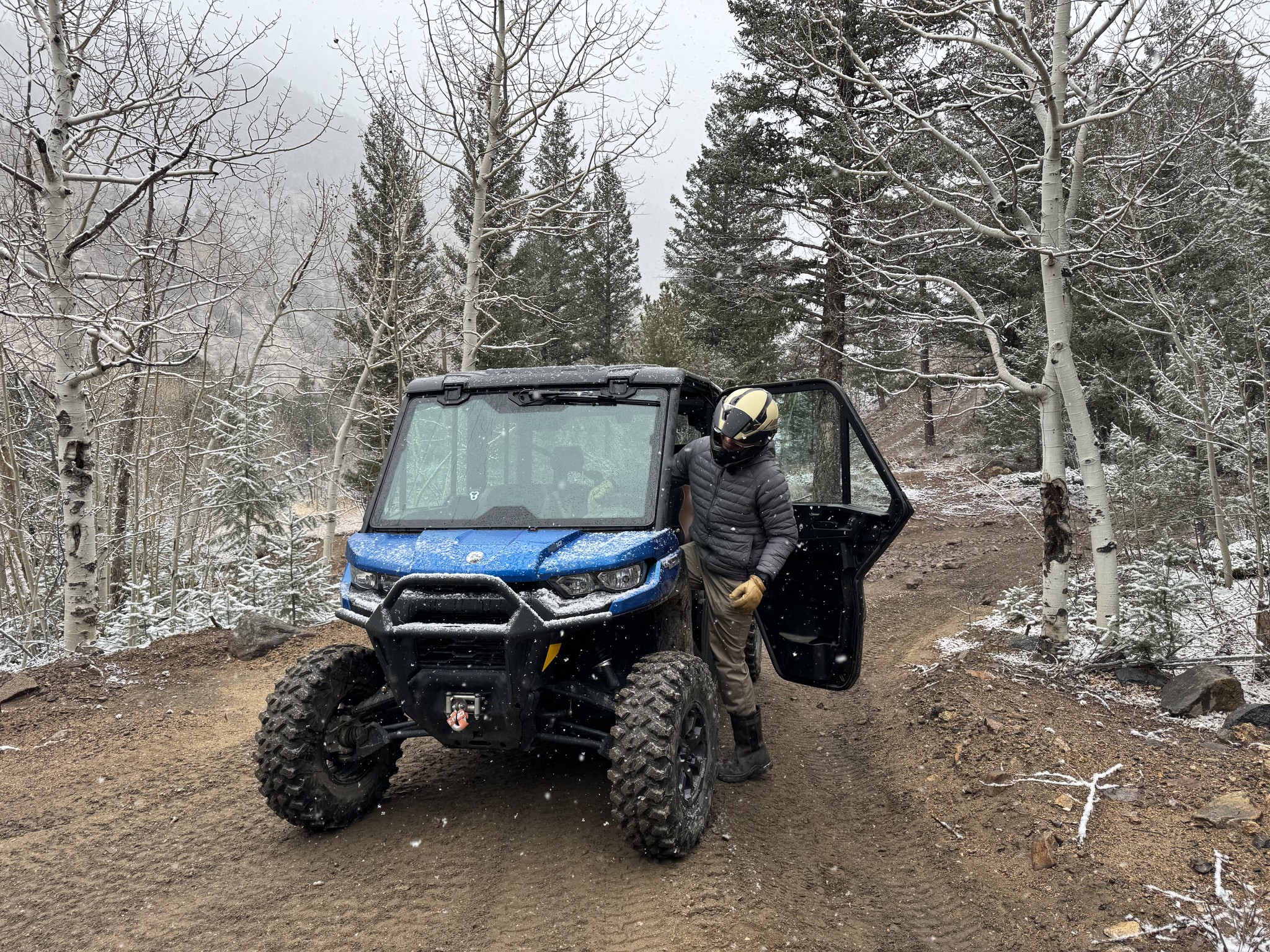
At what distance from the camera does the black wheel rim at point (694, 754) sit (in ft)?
12.9

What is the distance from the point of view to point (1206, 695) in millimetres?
5672

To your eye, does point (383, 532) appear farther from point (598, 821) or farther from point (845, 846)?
point (845, 846)

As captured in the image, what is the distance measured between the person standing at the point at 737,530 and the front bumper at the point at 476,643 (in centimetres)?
104

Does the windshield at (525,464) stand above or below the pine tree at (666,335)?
below

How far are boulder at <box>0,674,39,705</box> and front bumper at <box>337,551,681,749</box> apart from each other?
219 inches

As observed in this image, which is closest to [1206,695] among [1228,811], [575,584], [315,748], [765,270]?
[1228,811]

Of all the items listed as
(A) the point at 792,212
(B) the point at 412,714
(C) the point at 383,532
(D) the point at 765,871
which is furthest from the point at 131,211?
(D) the point at 765,871

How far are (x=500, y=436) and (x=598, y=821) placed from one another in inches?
86.3

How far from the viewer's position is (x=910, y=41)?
1531 cm

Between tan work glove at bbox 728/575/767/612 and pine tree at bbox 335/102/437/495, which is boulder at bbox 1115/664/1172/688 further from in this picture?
pine tree at bbox 335/102/437/495

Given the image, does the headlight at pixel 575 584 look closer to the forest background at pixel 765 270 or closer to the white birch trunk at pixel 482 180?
the forest background at pixel 765 270

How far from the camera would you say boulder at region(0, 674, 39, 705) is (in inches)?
282

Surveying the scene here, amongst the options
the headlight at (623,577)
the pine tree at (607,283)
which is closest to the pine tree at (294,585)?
the headlight at (623,577)

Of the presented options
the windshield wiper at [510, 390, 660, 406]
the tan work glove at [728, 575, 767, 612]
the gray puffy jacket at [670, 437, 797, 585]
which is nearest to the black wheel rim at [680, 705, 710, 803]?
the tan work glove at [728, 575, 767, 612]
